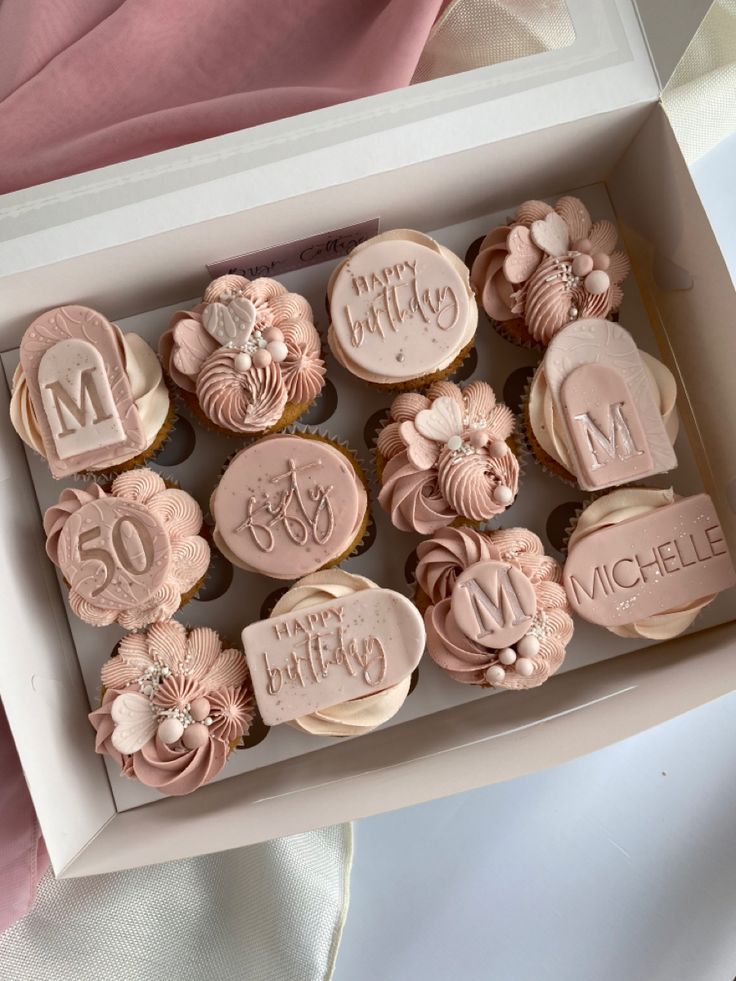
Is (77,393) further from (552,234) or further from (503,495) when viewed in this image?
(552,234)

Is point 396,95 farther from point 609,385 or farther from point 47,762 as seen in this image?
point 47,762

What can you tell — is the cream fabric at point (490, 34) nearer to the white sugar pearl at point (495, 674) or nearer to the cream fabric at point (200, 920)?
the white sugar pearl at point (495, 674)

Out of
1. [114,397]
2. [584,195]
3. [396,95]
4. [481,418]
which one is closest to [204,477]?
[114,397]

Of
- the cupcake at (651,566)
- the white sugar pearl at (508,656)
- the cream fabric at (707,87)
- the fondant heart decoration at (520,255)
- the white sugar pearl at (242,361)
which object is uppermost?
the cream fabric at (707,87)

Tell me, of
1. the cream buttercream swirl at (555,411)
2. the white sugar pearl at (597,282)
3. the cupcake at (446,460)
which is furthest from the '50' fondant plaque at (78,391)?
the white sugar pearl at (597,282)

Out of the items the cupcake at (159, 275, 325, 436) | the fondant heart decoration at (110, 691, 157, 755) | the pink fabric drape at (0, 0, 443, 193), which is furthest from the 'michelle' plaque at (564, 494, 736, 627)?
the pink fabric drape at (0, 0, 443, 193)
